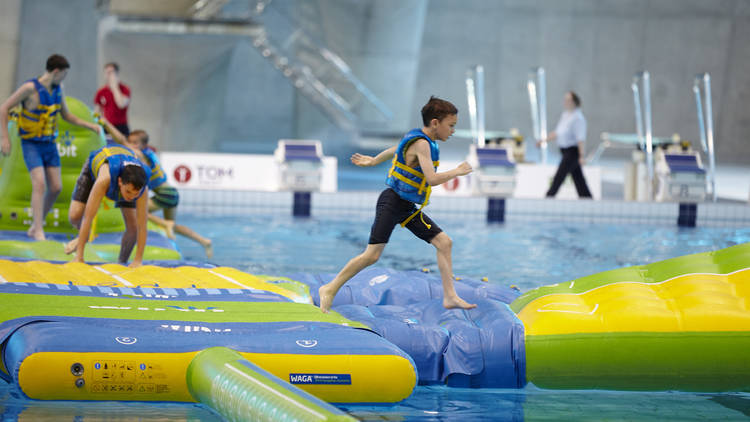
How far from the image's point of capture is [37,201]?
670 cm

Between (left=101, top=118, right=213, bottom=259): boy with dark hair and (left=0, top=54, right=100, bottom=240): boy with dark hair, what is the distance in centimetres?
60

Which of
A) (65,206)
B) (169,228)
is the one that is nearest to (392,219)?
(169,228)

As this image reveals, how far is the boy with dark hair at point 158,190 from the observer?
703 cm

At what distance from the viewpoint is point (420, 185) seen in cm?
477

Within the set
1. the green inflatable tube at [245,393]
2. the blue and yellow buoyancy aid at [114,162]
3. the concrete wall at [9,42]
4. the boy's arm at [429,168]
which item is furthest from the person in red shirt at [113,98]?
the concrete wall at [9,42]

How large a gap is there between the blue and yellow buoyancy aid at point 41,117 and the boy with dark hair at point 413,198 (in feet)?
10.1

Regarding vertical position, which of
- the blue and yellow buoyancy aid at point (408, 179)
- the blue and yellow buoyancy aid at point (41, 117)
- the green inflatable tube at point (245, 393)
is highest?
the blue and yellow buoyancy aid at point (41, 117)

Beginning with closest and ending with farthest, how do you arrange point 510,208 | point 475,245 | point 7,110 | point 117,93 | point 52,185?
point 7,110 < point 52,185 < point 475,245 < point 117,93 < point 510,208

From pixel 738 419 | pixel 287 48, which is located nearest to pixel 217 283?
→ pixel 738 419

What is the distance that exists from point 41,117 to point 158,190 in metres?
1.14

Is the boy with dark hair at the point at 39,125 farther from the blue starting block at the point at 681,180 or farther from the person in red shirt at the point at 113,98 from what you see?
the blue starting block at the point at 681,180

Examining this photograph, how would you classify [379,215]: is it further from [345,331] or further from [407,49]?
[407,49]

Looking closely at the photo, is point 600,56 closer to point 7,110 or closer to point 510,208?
point 510,208

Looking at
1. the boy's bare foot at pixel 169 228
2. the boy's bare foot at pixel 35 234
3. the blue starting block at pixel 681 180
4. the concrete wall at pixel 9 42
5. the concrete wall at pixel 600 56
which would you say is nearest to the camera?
the boy's bare foot at pixel 35 234
